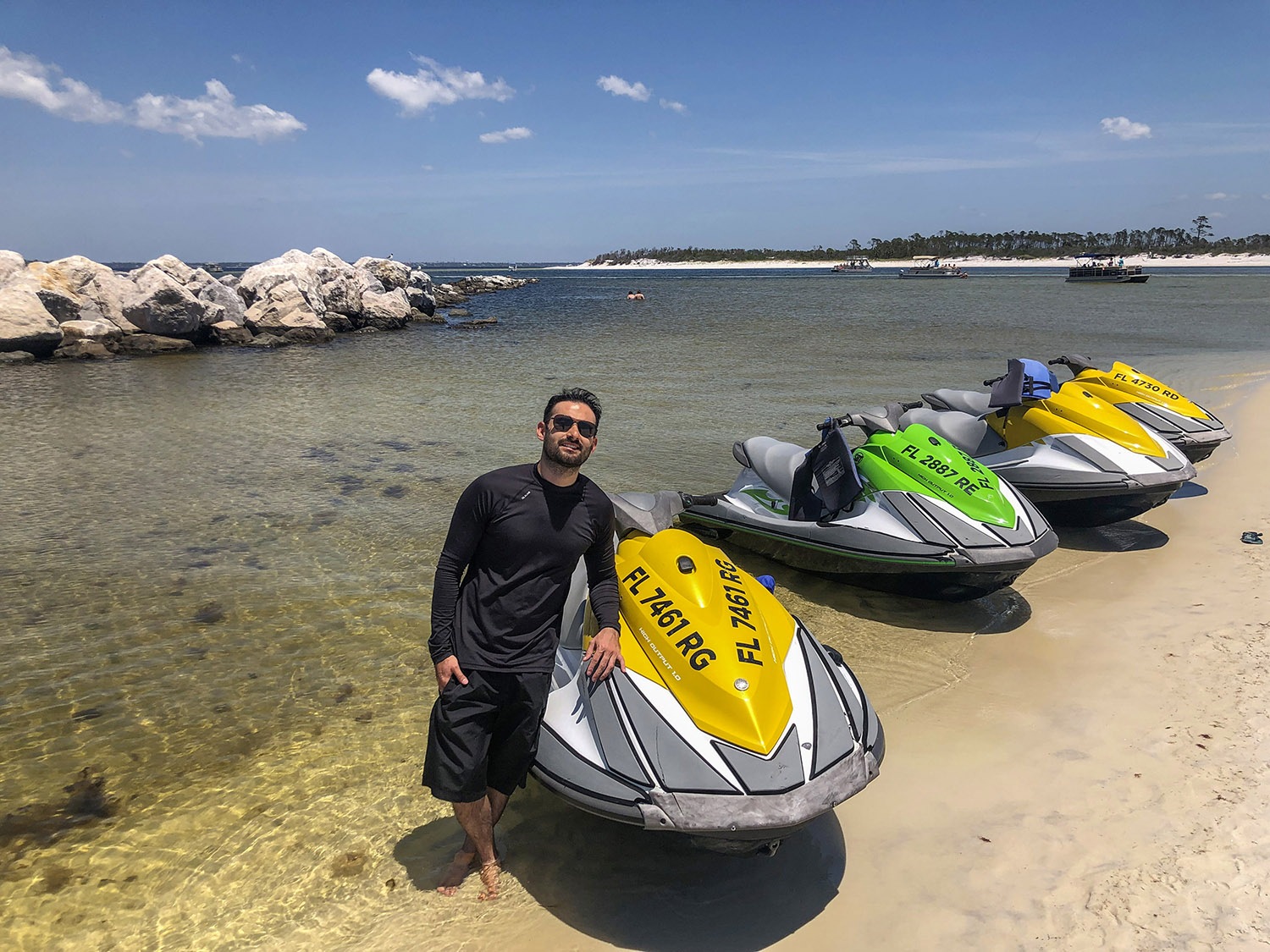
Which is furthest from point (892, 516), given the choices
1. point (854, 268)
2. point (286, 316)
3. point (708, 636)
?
point (854, 268)

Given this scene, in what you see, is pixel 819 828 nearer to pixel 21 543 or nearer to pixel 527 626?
pixel 527 626

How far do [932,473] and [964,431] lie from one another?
2.56 m

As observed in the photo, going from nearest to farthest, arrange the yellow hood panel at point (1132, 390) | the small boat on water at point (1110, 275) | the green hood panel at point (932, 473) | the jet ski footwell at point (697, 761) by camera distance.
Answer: the jet ski footwell at point (697, 761) → the green hood panel at point (932, 473) → the yellow hood panel at point (1132, 390) → the small boat on water at point (1110, 275)

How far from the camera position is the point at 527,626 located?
3.01 meters

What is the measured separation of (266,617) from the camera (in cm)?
599

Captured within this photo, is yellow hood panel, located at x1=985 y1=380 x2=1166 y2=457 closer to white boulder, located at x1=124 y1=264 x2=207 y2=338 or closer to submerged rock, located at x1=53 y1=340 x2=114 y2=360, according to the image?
submerged rock, located at x1=53 y1=340 x2=114 y2=360

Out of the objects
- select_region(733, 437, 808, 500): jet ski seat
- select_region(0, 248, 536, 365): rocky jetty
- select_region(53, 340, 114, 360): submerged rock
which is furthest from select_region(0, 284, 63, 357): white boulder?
select_region(733, 437, 808, 500): jet ski seat

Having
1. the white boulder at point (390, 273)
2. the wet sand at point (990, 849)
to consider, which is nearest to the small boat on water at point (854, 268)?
the white boulder at point (390, 273)

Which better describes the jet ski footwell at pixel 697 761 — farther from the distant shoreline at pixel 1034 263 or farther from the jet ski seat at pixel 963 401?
the distant shoreline at pixel 1034 263

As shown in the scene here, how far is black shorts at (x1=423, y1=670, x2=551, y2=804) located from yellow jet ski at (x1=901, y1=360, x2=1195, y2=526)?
5.40 metres

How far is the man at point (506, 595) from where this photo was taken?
114 inches

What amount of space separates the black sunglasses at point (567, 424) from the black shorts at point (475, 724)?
98 centimetres

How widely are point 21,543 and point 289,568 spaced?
3001 millimetres

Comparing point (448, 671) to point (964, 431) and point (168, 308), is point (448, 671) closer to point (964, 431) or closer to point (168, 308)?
point (964, 431)
